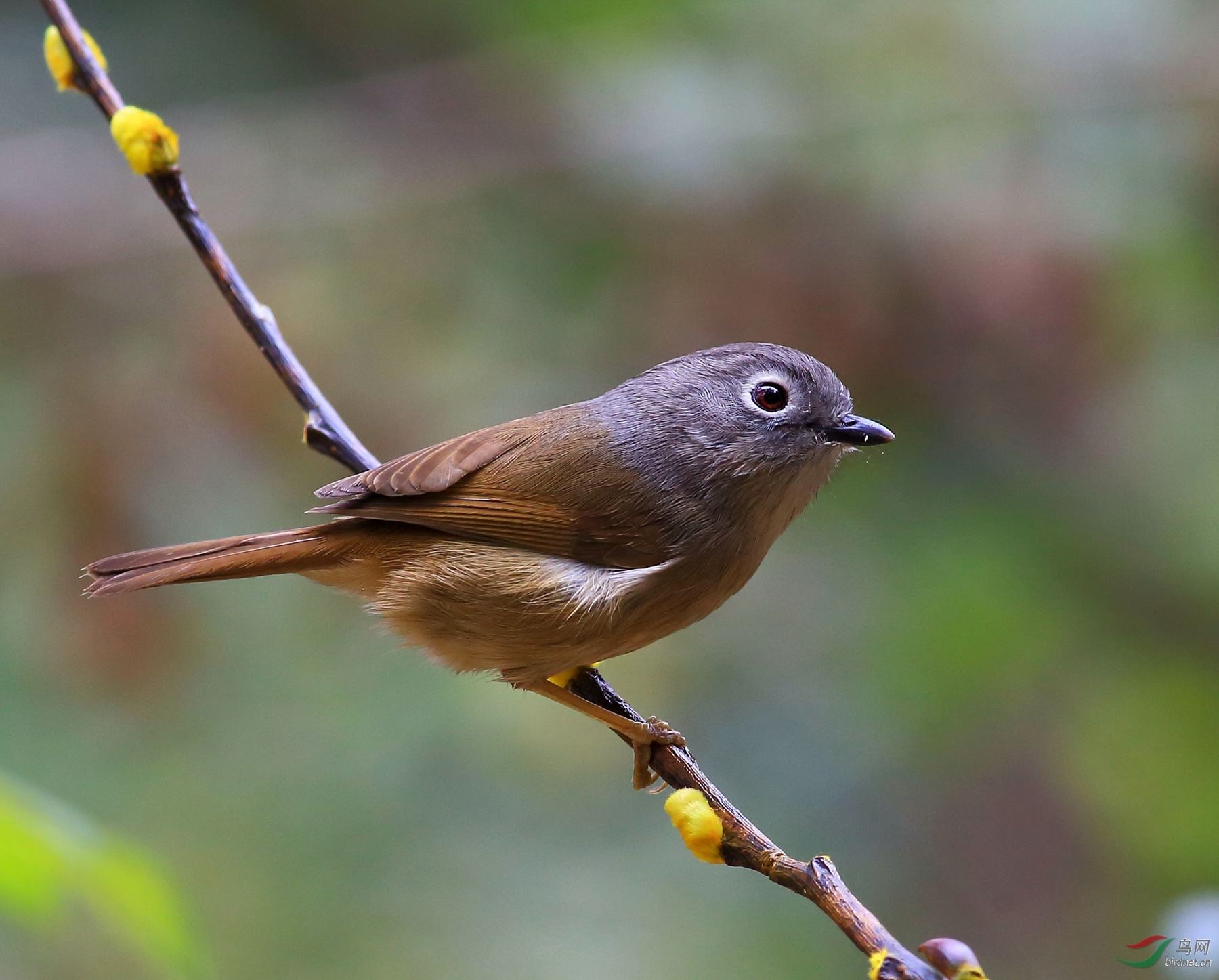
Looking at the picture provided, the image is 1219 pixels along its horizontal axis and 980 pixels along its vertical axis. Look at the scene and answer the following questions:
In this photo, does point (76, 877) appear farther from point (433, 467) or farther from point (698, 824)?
point (433, 467)

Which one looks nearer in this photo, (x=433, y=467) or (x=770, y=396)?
(x=433, y=467)

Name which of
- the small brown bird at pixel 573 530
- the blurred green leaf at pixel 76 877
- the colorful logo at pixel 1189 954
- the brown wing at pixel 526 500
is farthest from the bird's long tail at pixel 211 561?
the colorful logo at pixel 1189 954

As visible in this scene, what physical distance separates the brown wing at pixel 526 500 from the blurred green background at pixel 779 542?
1.77 meters

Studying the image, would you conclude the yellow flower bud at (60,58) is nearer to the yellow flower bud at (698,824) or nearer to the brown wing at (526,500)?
the brown wing at (526,500)

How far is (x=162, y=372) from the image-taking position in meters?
5.40

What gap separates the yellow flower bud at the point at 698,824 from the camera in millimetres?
2334

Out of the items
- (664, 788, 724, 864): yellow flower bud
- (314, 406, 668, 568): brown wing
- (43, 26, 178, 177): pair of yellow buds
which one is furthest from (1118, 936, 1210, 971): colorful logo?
(43, 26, 178, 177): pair of yellow buds

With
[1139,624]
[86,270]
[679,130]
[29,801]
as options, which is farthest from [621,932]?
[86,270]

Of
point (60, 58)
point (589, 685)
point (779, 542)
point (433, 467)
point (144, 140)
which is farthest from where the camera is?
point (779, 542)

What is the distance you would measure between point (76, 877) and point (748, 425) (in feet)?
6.54

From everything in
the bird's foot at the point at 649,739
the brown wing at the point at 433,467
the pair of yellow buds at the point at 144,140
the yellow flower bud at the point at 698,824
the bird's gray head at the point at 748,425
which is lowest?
the yellow flower bud at the point at 698,824

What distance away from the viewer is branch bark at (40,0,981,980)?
199 centimetres

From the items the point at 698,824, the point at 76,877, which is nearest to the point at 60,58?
the point at 76,877

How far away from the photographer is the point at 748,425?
11.0 feet
